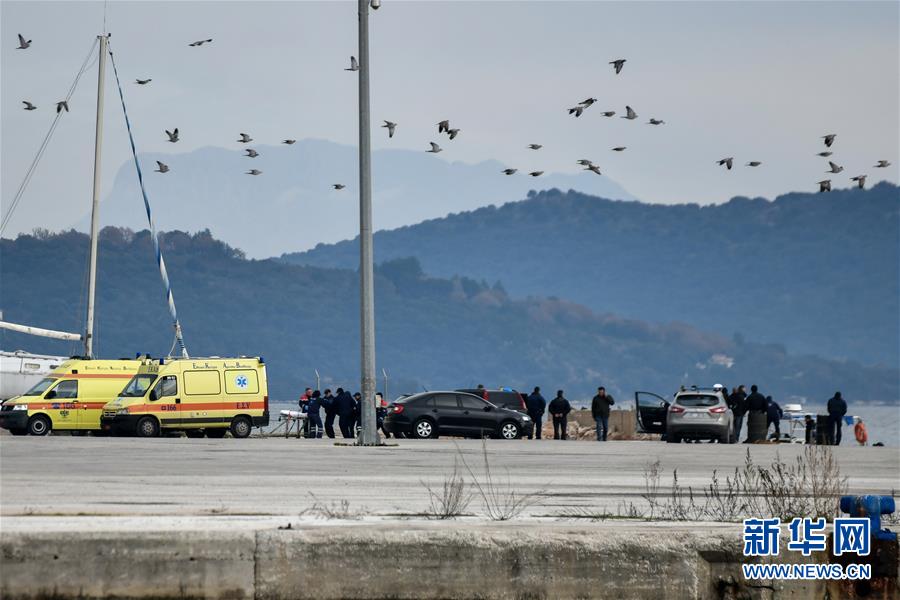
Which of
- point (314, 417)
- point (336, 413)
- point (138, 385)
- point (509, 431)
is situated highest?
point (138, 385)

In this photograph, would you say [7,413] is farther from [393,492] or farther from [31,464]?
[393,492]

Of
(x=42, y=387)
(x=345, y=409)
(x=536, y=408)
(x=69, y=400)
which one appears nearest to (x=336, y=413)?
(x=345, y=409)

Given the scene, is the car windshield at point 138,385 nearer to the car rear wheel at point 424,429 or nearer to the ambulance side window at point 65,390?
the ambulance side window at point 65,390

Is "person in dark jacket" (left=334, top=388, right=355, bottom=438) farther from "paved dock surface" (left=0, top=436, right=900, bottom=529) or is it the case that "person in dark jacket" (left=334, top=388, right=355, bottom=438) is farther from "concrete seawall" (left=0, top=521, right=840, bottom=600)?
"concrete seawall" (left=0, top=521, right=840, bottom=600)

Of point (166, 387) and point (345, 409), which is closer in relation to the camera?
point (166, 387)

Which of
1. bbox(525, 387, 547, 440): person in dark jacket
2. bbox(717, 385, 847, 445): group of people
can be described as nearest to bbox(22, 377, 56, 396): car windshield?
bbox(525, 387, 547, 440): person in dark jacket

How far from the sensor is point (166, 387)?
127ft

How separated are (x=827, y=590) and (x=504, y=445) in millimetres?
23648

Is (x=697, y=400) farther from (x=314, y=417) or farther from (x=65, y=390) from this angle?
(x=65, y=390)

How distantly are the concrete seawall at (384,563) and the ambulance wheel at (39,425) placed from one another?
30.8m

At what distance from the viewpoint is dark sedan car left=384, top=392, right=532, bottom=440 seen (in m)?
41.4

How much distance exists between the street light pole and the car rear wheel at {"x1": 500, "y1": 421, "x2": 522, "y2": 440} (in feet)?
42.4

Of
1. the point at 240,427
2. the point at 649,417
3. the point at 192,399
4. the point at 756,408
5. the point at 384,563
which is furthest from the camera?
the point at 649,417

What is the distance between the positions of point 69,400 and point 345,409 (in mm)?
7741
